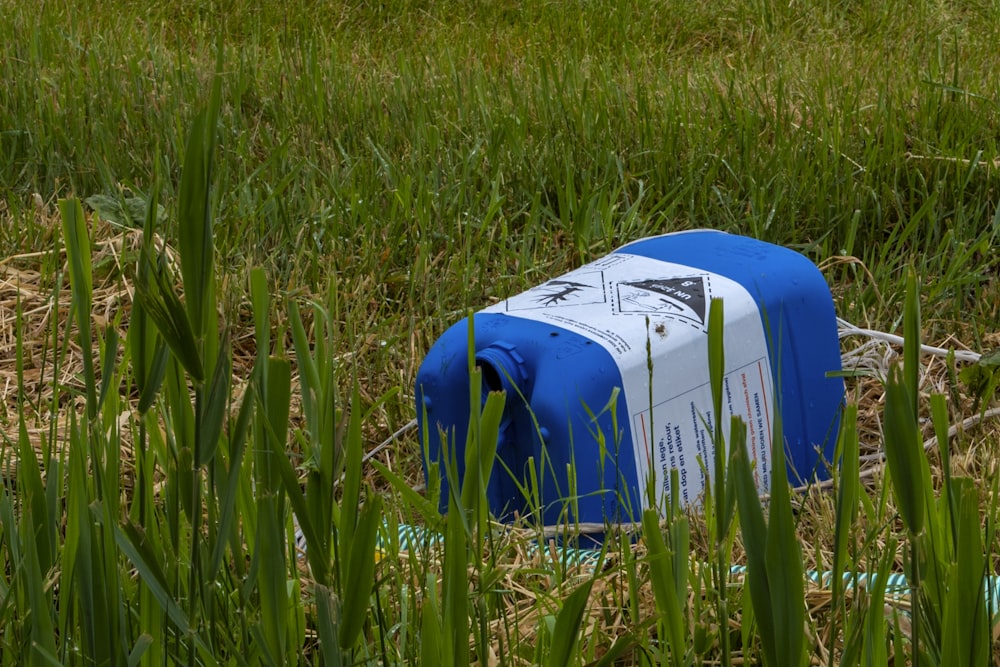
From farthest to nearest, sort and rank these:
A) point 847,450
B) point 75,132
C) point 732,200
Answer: point 75,132
point 732,200
point 847,450

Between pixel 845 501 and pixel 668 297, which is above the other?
pixel 845 501

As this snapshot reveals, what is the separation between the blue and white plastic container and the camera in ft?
4.91

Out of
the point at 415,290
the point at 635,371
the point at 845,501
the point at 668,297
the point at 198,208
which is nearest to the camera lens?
the point at 198,208

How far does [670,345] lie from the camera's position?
1.57 m

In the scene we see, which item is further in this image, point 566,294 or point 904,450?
point 566,294

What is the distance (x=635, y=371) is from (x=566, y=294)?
20cm

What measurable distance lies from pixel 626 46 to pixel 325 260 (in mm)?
1954

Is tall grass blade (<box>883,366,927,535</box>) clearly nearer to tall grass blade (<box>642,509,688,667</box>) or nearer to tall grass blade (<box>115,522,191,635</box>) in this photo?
tall grass blade (<box>642,509,688,667</box>)

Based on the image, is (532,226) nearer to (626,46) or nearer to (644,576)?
(644,576)

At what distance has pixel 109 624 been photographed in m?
0.71

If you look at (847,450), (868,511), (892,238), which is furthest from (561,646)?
(892,238)

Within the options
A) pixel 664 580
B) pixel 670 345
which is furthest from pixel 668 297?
pixel 664 580

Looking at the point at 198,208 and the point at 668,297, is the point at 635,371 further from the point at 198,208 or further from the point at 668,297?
the point at 198,208

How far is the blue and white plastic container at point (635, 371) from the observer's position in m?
1.50
